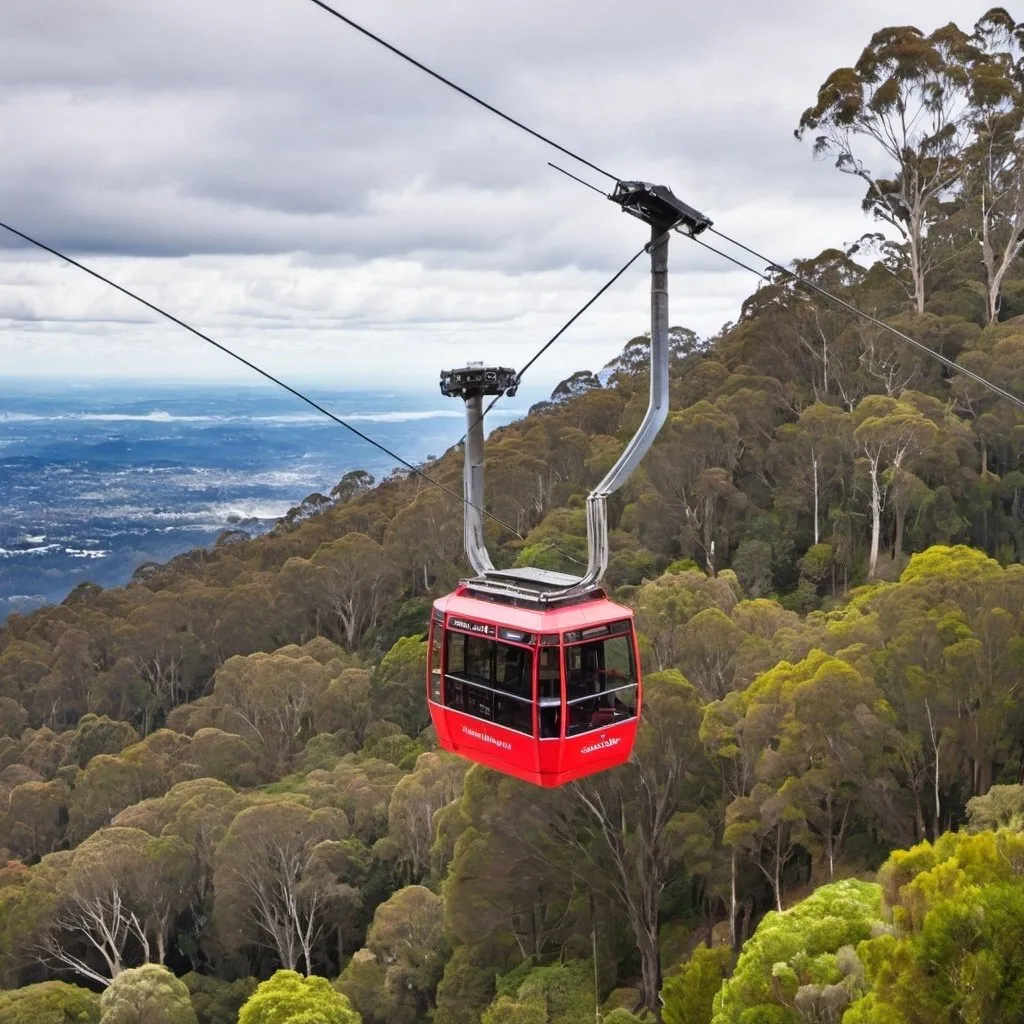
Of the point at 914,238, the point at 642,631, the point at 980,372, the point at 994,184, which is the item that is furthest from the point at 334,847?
the point at 994,184

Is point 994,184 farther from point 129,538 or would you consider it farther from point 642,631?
point 129,538

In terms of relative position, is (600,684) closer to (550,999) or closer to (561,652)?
(561,652)

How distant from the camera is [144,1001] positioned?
2034 cm

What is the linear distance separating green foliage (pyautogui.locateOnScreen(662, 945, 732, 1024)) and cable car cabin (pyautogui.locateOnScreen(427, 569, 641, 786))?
7246 millimetres

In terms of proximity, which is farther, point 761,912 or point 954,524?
point 954,524

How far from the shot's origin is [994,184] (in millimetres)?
40594

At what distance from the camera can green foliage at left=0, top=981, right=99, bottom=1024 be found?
20703 mm

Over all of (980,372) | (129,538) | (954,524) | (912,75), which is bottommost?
(129,538)

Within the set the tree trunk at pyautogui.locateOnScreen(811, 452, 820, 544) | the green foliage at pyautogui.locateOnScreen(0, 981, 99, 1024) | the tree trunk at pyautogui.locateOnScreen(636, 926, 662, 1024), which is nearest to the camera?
the tree trunk at pyautogui.locateOnScreen(636, 926, 662, 1024)

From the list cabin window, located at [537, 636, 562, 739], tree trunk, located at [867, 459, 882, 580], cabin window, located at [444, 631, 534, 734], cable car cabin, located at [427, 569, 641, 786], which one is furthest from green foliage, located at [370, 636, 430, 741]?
cabin window, located at [537, 636, 562, 739]

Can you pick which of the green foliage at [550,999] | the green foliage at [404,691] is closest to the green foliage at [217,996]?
the green foliage at [550,999]

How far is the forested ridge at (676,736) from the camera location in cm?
1794

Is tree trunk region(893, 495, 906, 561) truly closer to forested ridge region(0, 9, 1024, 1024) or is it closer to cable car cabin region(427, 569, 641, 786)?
forested ridge region(0, 9, 1024, 1024)

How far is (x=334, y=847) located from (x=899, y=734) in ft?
45.9
